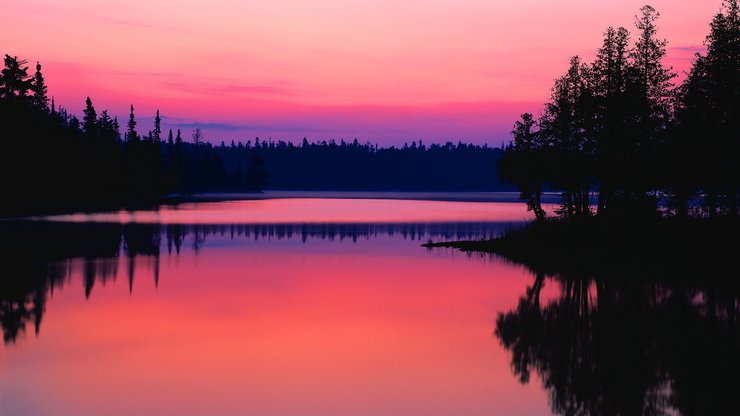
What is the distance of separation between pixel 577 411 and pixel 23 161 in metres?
93.2

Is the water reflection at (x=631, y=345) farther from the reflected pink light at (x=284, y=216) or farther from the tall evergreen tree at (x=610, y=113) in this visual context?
the reflected pink light at (x=284, y=216)

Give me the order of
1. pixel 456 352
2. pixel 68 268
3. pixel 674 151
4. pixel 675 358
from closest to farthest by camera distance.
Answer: pixel 675 358 → pixel 456 352 → pixel 68 268 → pixel 674 151

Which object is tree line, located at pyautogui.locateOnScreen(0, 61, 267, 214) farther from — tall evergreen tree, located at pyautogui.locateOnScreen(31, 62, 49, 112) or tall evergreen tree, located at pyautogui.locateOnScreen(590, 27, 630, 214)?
tall evergreen tree, located at pyautogui.locateOnScreen(590, 27, 630, 214)

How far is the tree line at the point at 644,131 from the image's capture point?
52250 millimetres

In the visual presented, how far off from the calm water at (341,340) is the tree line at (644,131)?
59.0ft

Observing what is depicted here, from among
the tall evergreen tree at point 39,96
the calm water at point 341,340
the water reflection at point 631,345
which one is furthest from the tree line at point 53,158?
the water reflection at point 631,345

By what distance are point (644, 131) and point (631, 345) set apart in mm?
38193

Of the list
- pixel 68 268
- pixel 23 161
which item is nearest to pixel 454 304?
pixel 68 268

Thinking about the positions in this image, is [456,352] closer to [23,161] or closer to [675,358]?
[675,358]

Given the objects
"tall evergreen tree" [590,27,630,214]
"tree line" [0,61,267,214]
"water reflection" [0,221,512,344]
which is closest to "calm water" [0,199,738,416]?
"water reflection" [0,221,512,344]

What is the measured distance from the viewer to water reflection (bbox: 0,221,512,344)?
3013 centimetres

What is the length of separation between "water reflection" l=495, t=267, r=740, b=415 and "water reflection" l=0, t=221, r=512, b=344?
46.3 feet

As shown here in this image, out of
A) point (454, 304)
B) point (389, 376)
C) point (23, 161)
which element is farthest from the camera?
point (23, 161)

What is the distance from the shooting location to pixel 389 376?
18.2 m
